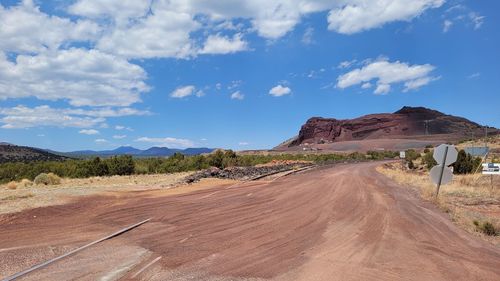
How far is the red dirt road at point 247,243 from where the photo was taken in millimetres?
8297

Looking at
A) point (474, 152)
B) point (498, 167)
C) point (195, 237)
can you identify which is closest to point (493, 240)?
point (195, 237)

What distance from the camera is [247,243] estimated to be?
10.7 metres

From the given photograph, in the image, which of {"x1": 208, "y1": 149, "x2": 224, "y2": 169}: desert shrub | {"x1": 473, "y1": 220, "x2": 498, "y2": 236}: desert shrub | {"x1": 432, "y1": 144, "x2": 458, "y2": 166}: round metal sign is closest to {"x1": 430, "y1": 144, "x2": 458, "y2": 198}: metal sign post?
{"x1": 432, "y1": 144, "x2": 458, "y2": 166}: round metal sign

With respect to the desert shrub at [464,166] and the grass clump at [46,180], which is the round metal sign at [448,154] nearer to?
the grass clump at [46,180]

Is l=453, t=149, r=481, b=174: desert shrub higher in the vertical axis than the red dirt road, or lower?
higher

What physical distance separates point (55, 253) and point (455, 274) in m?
7.71

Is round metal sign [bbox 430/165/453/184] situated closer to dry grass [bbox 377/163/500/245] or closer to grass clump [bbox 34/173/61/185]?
dry grass [bbox 377/163/500/245]

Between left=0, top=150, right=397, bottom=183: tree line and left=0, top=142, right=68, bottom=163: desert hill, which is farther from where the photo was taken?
left=0, top=142, right=68, bottom=163: desert hill

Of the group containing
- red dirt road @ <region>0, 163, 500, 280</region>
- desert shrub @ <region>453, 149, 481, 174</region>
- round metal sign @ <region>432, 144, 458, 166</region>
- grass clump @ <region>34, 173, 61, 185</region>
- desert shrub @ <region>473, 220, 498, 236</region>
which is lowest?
desert shrub @ <region>473, 220, 498, 236</region>

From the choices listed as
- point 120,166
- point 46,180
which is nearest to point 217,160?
point 120,166

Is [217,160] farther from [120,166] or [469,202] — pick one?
[469,202]

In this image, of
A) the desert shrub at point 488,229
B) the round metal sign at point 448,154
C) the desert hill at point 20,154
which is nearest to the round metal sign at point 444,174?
the round metal sign at point 448,154

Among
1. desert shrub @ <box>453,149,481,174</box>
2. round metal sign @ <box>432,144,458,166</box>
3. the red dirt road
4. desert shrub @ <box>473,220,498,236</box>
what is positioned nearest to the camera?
the red dirt road

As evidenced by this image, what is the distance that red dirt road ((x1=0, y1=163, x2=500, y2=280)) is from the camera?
830 cm
